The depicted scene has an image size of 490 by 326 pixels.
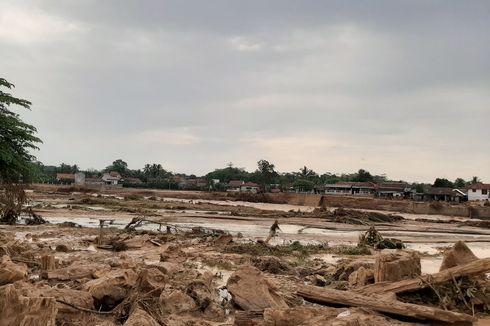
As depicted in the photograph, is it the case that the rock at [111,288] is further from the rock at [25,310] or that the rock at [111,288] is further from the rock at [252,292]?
the rock at [25,310]

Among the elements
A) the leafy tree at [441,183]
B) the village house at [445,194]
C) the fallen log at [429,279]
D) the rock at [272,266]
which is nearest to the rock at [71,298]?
the fallen log at [429,279]

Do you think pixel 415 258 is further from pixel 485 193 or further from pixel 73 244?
pixel 485 193

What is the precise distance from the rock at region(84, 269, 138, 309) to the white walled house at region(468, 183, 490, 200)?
9851 cm

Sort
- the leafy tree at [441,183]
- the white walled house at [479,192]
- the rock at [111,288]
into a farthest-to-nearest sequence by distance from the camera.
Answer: the leafy tree at [441,183], the white walled house at [479,192], the rock at [111,288]

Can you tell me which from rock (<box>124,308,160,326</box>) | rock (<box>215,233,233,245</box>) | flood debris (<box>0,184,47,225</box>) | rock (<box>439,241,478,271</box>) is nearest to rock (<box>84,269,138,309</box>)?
rock (<box>124,308,160,326</box>)

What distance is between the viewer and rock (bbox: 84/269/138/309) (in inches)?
307

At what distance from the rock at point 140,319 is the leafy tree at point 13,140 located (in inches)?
677

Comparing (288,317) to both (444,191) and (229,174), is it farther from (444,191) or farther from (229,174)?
(229,174)

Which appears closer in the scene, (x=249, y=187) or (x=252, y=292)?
(x=252, y=292)

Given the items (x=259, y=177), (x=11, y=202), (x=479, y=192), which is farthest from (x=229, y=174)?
(x=11, y=202)

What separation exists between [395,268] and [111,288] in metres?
5.31

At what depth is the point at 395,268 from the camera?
960 centimetres

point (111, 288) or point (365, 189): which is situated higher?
point (365, 189)

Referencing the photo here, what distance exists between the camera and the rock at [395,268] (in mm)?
9562
